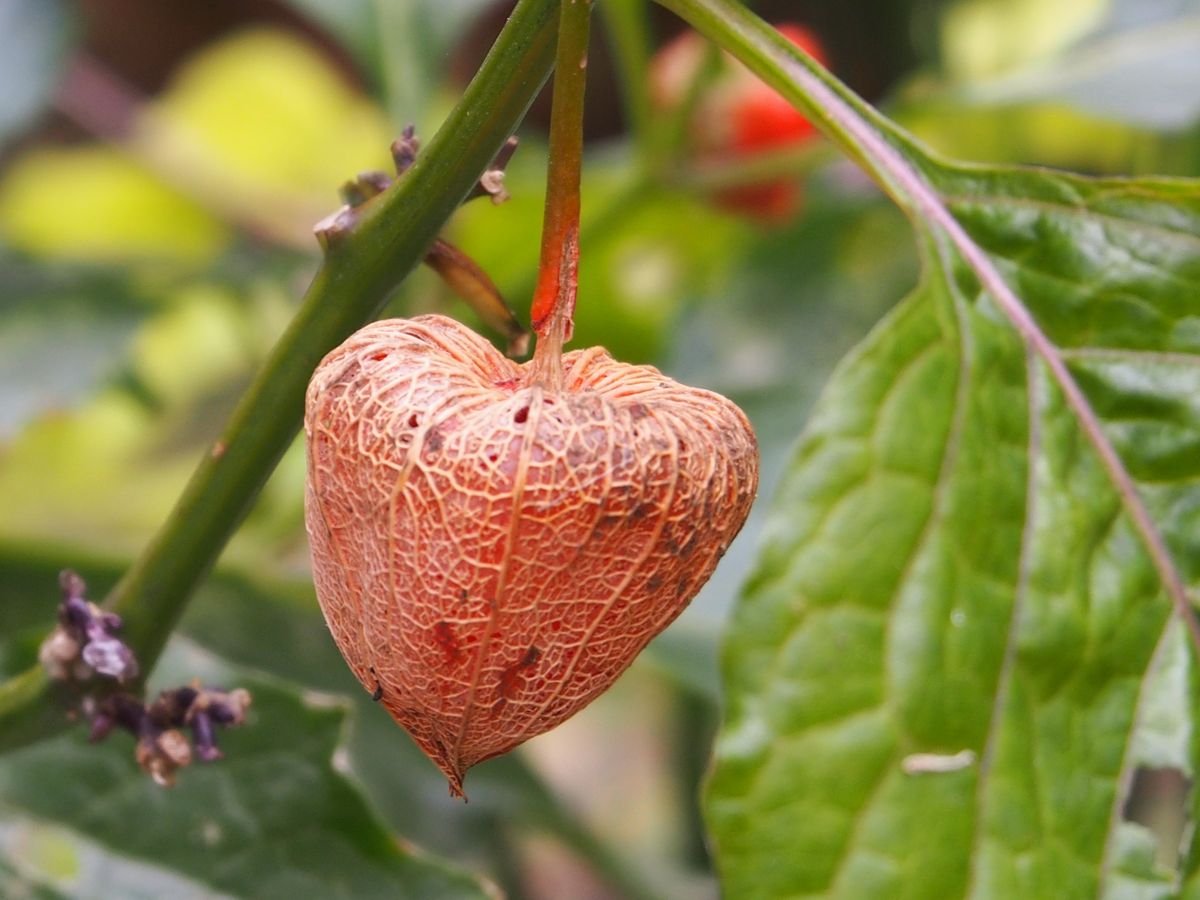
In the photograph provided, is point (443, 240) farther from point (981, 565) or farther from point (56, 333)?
point (56, 333)

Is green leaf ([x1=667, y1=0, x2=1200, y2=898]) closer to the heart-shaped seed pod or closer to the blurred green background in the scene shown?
the heart-shaped seed pod

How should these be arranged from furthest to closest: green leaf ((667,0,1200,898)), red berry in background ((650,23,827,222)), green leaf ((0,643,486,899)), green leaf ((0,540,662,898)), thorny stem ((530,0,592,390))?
red berry in background ((650,23,827,222))
green leaf ((0,540,662,898))
green leaf ((0,643,486,899))
green leaf ((667,0,1200,898))
thorny stem ((530,0,592,390))

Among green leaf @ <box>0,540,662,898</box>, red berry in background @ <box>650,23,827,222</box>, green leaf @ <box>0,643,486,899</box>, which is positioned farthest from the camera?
red berry in background @ <box>650,23,827,222</box>

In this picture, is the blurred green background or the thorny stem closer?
the thorny stem

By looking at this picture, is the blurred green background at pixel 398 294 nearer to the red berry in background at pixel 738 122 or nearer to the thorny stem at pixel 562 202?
the red berry in background at pixel 738 122

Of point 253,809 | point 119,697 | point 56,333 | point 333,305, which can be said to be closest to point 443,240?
point 333,305

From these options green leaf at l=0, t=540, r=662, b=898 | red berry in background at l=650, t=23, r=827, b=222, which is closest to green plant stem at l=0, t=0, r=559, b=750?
green leaf at l=0, t=540, r=662, b=898

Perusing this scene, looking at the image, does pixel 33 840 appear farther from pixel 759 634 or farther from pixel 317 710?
pixel 759 634
